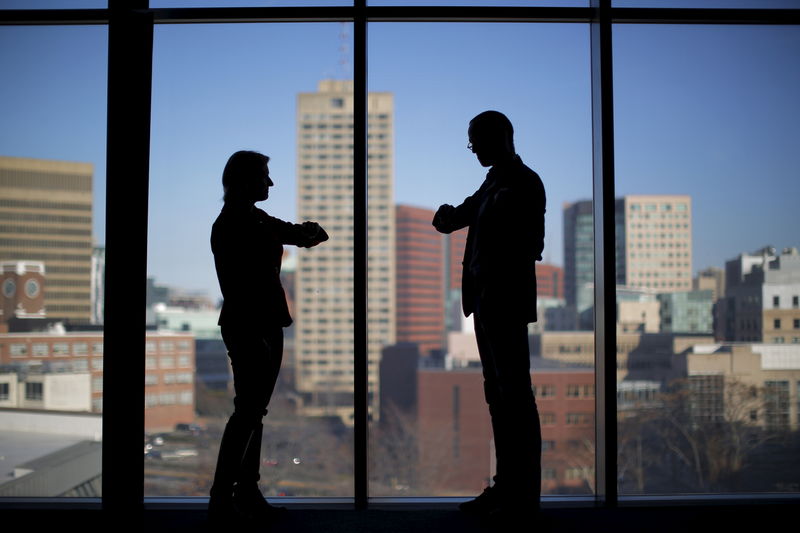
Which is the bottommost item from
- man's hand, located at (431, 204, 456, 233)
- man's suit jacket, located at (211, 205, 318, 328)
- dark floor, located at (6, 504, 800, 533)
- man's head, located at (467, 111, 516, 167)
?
dark floor, located at (6, 504, 800, 533)

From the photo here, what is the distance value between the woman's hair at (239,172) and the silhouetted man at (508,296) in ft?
2.74

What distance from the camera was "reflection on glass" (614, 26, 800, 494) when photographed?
312 cm

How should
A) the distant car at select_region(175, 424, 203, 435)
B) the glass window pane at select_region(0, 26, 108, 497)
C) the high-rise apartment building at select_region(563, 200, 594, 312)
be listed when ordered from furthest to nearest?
the distant car at select_region(175, 424, 203, 435), the glass window pane at select_region(0, 26, 108, 497), the high-rise apartment building at select_region(563, 200, 594, 312)

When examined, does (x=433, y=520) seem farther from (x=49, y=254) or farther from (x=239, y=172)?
(x=49, y=254)

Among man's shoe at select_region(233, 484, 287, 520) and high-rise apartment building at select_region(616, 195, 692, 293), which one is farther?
high-rise apartment building at select_region(616, 195, 692, 293)

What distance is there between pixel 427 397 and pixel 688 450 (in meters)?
16.2

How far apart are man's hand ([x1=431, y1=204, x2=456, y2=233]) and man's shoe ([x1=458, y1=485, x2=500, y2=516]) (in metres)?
1.02

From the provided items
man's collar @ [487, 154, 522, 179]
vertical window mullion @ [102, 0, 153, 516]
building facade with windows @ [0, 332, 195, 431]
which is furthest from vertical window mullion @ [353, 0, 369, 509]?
building facade with windows @ [0, 332, 195, 431]

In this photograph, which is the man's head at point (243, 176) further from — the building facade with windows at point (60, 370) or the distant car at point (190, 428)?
the distant car at point (190, 428)

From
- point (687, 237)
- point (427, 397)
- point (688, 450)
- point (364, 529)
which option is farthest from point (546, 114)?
point (427, 397)

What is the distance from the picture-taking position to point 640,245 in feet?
10.4

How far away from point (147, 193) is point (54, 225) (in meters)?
0.92

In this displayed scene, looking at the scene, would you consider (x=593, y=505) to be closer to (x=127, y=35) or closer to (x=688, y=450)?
(x=688, y=450)

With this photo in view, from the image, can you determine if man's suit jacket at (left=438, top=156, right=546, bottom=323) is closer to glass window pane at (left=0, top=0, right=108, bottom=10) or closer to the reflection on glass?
the reflection on glass
